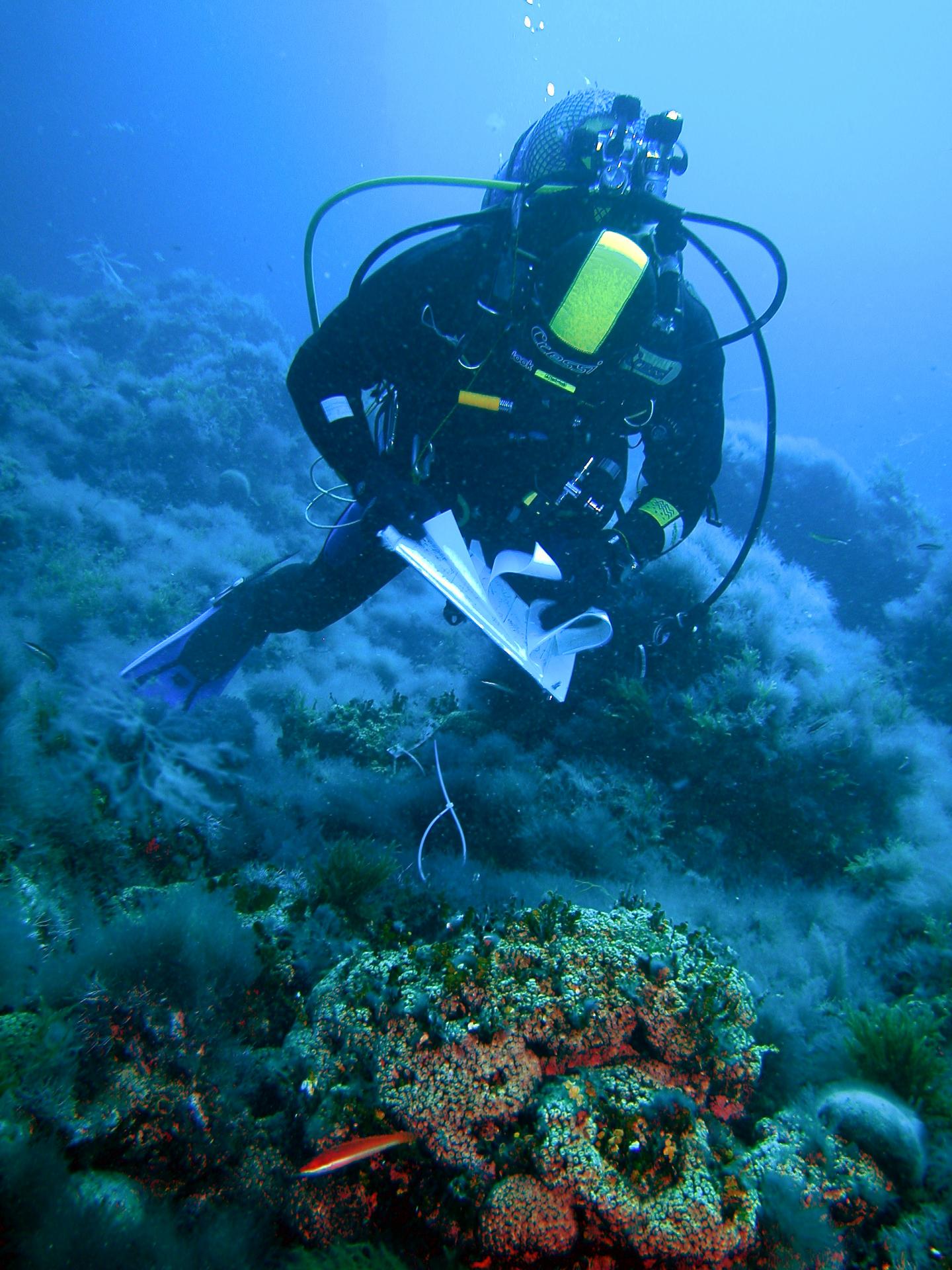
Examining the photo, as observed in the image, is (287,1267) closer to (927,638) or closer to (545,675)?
(545,675)

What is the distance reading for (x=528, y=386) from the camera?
11.1ft

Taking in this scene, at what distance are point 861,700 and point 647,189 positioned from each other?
11.9 ft

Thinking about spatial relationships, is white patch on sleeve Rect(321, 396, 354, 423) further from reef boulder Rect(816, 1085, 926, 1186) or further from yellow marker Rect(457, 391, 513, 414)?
reef boulder Rect(816, 1085, 926, 1186)

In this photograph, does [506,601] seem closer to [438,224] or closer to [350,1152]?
[438,224]

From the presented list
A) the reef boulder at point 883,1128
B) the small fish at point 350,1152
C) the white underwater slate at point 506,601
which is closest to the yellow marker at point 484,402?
the white underwater slate at point 506,601

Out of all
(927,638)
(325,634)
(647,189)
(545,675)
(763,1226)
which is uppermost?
(927,638)

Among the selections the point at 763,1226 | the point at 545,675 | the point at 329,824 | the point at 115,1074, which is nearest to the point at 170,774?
the point at 329,824

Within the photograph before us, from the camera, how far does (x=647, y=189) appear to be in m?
3.13

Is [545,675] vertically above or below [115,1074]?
above

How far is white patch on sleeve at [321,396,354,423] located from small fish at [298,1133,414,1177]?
11.5ft

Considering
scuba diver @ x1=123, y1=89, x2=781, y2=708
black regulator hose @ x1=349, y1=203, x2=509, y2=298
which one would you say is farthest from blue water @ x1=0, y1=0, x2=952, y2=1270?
black regulator hose @ x1=349, y1=203, x2=509, y2=298

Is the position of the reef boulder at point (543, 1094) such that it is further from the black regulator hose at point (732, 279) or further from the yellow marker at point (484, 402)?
the black regulator hose at point (732, 279)

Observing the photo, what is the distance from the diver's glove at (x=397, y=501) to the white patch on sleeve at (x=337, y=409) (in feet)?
1.42

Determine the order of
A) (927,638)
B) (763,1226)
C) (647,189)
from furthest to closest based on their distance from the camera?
→ (927,638)
(647,189)
(763,1226)
